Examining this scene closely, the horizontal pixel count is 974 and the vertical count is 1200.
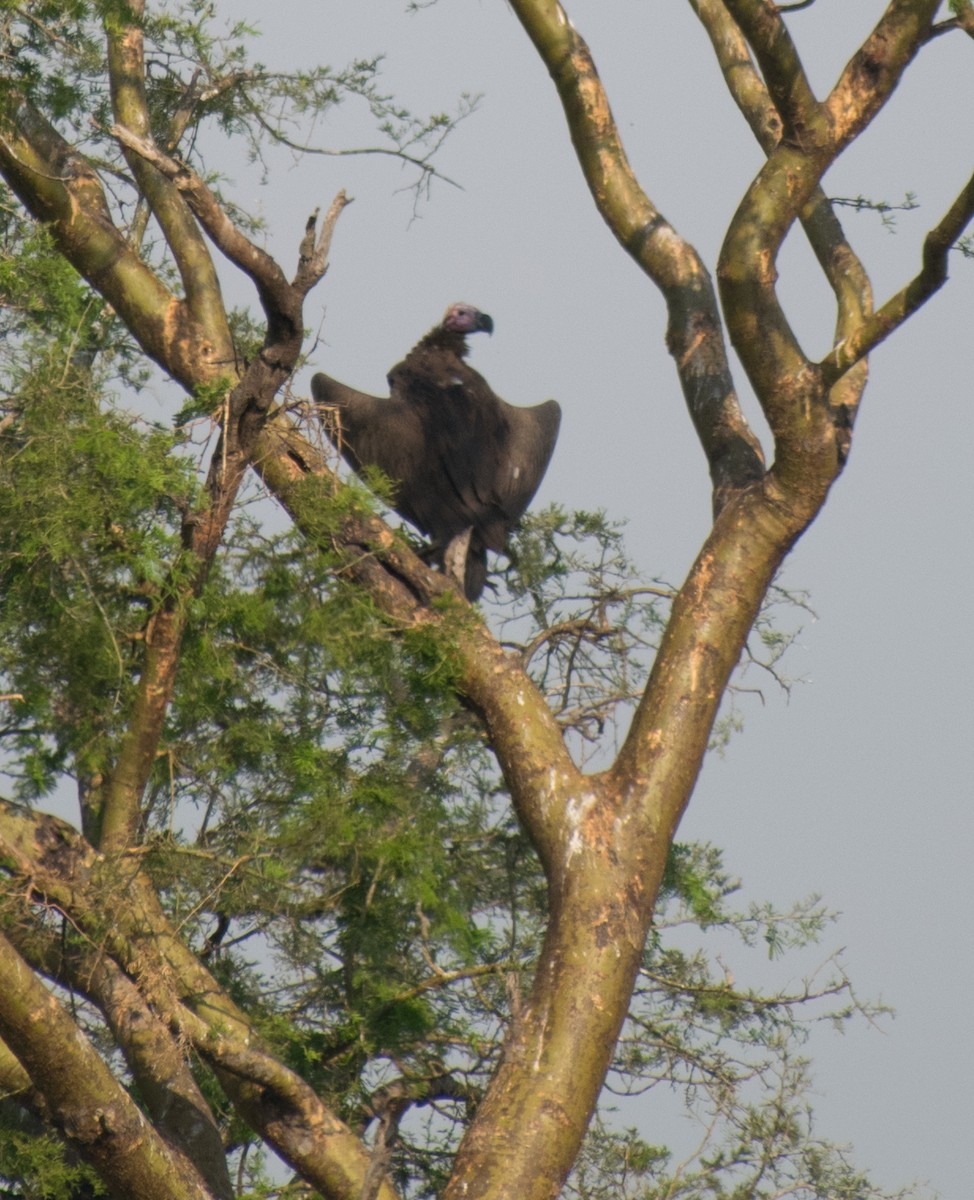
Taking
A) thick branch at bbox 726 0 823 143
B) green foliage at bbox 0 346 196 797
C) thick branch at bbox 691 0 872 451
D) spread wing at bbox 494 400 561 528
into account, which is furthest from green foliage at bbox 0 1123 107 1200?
thick branch at bbox 726 0 823 143

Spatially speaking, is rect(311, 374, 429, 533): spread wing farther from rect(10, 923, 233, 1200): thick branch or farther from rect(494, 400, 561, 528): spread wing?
rect(10, 923, 233, 1200): thick branch

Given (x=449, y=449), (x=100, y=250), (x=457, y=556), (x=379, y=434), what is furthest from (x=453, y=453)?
(x=100, y=250)

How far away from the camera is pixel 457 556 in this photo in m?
6.54

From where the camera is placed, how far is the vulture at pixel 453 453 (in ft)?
21.9

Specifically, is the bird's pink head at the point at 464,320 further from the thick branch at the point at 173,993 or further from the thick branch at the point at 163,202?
the thick branch at the point at 173,993

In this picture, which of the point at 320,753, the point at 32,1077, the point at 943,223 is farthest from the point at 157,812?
the point at 943,223

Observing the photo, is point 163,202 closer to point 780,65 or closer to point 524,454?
point 524,454

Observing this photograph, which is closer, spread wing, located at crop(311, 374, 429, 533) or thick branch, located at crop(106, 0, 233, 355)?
thick branch, located at crop(106, 0, 233, 355)

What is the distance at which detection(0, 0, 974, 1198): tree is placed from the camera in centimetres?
419

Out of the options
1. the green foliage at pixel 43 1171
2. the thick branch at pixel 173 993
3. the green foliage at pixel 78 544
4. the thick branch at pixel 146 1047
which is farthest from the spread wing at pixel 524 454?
the green foliage at pixel 43 1171

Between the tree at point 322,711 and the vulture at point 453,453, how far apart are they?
1.03 m

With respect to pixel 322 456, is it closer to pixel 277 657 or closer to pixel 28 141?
pixel 277 657

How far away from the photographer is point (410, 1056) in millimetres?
5227

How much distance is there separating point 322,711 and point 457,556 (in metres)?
1.61
